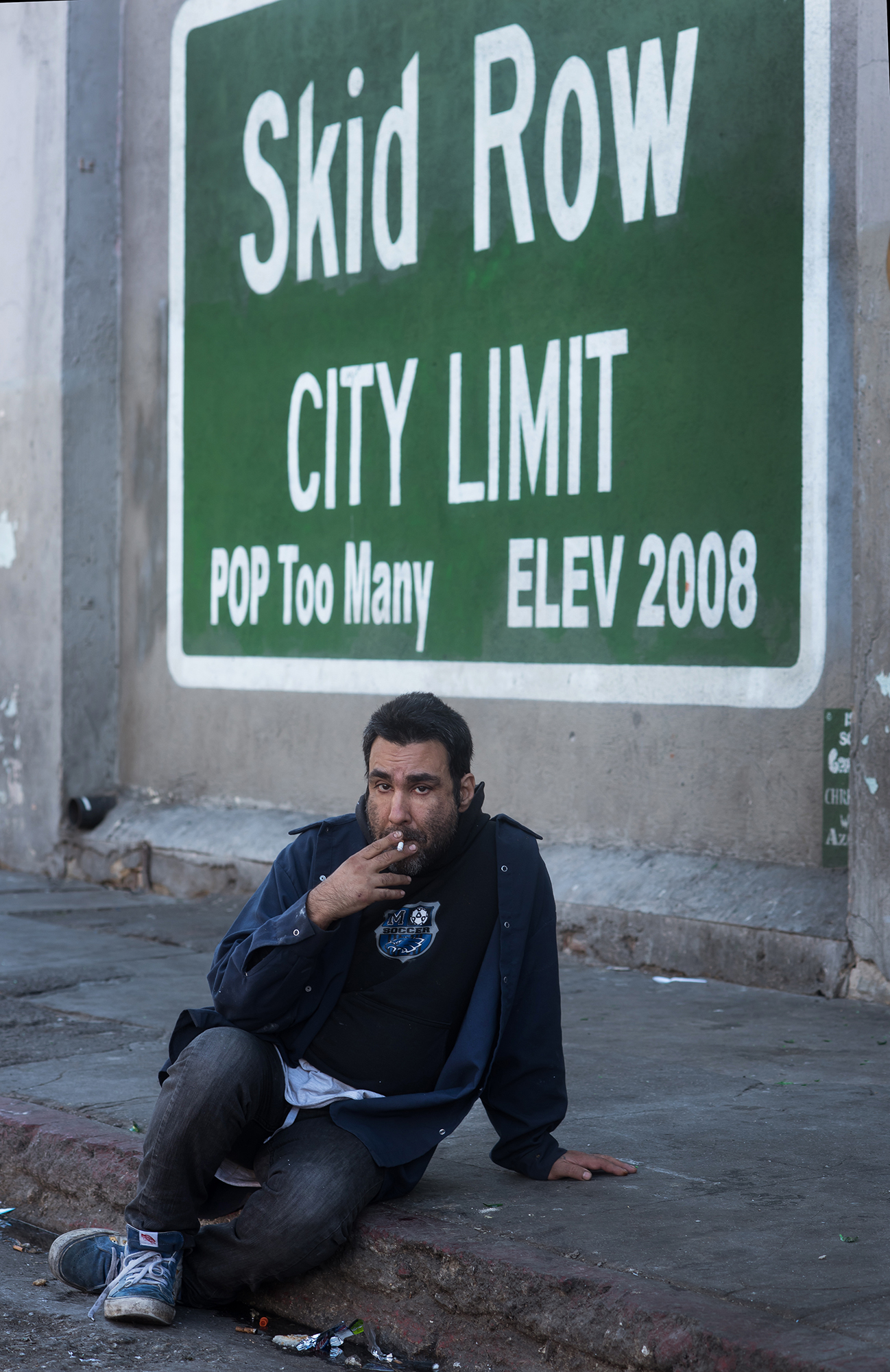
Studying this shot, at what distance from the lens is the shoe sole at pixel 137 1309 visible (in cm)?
337

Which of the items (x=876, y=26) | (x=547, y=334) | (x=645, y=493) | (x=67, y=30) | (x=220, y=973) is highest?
(x=67, y=30)

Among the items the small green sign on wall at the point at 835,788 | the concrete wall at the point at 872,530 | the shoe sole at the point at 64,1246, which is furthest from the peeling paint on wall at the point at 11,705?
the shoe sole at the point at 64,1246

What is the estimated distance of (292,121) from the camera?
852 centimetres

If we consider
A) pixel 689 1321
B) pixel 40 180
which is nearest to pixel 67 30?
pixel 40 180

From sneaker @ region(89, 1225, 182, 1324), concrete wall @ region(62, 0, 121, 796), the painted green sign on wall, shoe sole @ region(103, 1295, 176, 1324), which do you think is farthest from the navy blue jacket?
concrete wall @ region(62, 0, 121, 796)

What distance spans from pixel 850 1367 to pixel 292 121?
709cm

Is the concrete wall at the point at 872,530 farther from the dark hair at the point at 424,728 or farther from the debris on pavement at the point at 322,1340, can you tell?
the debris on pavement at the point at 322,1340

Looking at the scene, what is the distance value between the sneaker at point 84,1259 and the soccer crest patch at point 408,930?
81 cm

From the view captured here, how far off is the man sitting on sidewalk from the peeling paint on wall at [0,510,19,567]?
22.1 ft

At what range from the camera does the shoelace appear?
11.2 feet

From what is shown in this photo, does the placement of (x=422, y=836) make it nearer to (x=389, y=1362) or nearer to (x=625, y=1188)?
(x=625, y=1188)

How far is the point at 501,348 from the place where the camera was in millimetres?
7406

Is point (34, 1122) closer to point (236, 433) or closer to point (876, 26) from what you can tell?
point (876, 26)

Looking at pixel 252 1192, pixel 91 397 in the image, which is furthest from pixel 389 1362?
pixel 91 397
